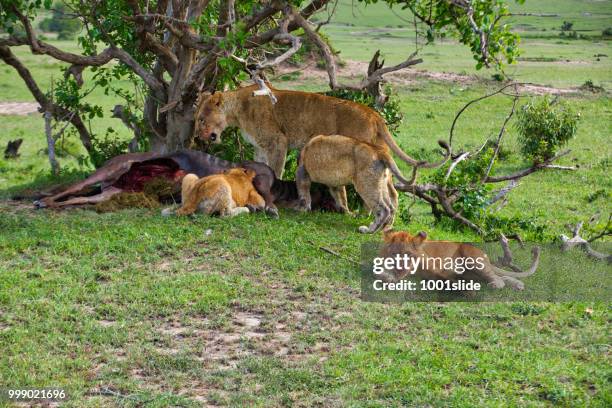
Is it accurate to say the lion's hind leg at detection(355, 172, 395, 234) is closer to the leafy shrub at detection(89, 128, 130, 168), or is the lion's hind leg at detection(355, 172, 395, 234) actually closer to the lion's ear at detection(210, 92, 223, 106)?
the lion's ear at detection(210, 92, 223, 106)

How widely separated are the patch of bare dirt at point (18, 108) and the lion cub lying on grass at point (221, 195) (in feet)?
44.4

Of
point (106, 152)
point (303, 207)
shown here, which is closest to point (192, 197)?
point (303, 207)

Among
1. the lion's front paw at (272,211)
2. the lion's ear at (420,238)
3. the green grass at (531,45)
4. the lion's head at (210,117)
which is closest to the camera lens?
the lion's ear at (420,238)

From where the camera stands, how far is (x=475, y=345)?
6.01 meters

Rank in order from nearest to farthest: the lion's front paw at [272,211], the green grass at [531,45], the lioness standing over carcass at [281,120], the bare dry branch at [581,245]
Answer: the bare dry branch at [581,245]
the lion's front paw at [272,211]
the lioness standing over carcass at [281,120]
the green grass at [531,45]

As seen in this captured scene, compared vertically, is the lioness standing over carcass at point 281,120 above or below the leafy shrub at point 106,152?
above

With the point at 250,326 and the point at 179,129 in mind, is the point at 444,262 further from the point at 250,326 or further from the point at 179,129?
the point at 179,129

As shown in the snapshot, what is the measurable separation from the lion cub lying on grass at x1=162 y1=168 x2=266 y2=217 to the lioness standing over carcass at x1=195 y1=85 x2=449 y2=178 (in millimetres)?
969

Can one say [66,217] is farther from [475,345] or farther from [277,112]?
[475,345]

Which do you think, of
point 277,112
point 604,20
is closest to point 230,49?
point 277,112

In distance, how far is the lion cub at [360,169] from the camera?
27.7 feet

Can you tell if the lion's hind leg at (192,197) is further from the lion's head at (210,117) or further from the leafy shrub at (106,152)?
the leafy shrub at (106,152)

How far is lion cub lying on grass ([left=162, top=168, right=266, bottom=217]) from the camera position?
342 inches

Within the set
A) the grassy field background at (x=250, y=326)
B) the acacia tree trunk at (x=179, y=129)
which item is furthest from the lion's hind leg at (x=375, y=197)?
the acacia tree trunk at (x=179, y=129)
